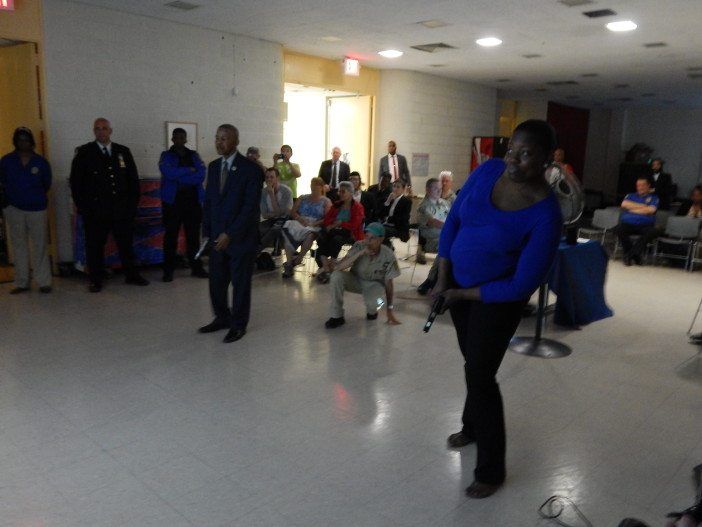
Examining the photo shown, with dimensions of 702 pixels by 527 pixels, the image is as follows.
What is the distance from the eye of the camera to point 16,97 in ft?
19.9

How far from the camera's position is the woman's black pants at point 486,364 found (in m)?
2.20

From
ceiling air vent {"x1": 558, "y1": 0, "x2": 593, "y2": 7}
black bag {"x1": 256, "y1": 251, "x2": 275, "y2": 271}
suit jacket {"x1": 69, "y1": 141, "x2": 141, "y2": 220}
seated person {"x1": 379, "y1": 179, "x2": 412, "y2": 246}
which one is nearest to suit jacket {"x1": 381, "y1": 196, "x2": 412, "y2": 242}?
seated person {"x1": 379, "y1": 179, "x2": 412, "y2": 246}

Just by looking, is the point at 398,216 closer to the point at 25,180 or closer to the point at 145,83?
the point at 145,83

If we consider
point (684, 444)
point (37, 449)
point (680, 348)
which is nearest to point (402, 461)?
point (684, 444)

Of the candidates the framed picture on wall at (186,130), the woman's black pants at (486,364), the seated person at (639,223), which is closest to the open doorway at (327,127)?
the framed picture on wall at (186,130)

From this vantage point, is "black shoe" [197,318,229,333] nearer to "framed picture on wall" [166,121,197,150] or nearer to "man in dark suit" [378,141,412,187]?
"framed picture on wall" [166,121,197,150]

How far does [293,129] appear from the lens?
10.9 m

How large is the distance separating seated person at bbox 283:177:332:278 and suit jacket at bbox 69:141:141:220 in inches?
67.9

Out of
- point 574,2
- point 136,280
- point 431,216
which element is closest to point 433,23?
point 574,2

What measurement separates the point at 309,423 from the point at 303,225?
12.0ft

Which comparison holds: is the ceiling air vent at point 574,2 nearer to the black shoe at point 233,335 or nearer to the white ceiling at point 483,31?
the white ceiling at point 483,31

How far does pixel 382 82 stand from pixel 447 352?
7.31 m

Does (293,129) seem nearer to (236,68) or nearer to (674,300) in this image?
(236,68)

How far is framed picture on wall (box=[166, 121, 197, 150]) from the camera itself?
685 cm
